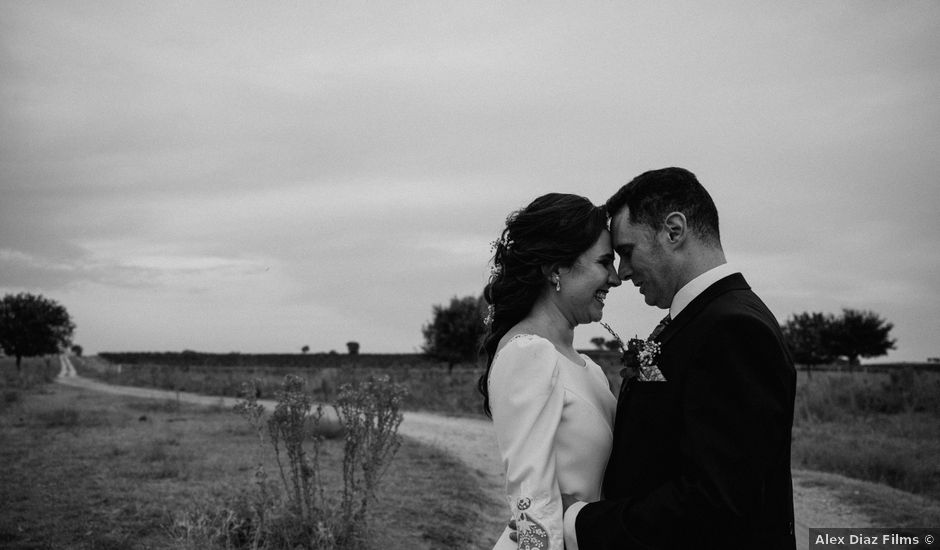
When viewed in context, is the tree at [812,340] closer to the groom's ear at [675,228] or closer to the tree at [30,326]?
the groom's ear at [675,228]

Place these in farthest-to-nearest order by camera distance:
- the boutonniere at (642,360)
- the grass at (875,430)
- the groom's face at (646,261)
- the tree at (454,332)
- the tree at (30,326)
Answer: the tree at (30,326)
the tree at (454,332)
the grass at (875,430)
the groom's face at (646,261)
the boutonniere at (642,360)

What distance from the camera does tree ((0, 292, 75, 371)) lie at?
51812 millimetres

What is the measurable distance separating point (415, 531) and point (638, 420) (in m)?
5.26

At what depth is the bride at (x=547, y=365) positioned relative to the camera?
8.87 feet

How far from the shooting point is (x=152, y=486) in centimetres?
887

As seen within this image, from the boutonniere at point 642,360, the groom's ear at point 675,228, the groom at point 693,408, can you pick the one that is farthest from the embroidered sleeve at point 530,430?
the groom's ear at point 675,228

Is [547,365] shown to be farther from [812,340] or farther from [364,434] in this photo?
[812,340]

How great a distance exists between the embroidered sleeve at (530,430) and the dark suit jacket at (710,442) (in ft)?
0.54

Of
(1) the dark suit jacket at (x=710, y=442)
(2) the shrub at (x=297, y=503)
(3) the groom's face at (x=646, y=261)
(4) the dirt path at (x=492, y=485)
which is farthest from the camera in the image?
(4) the dirt path at (x=492, y=485)

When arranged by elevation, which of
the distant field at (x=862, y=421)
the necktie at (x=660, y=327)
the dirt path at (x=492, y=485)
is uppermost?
the necktie at (x=660, y=327)

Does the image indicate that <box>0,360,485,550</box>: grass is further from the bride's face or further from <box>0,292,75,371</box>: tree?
<box>0,292,75,371</box>: tree

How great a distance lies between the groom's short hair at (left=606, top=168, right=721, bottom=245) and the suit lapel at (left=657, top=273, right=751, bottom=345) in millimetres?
207

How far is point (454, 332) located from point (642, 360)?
43761 millimetres

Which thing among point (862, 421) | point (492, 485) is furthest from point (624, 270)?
point (862, 421)
